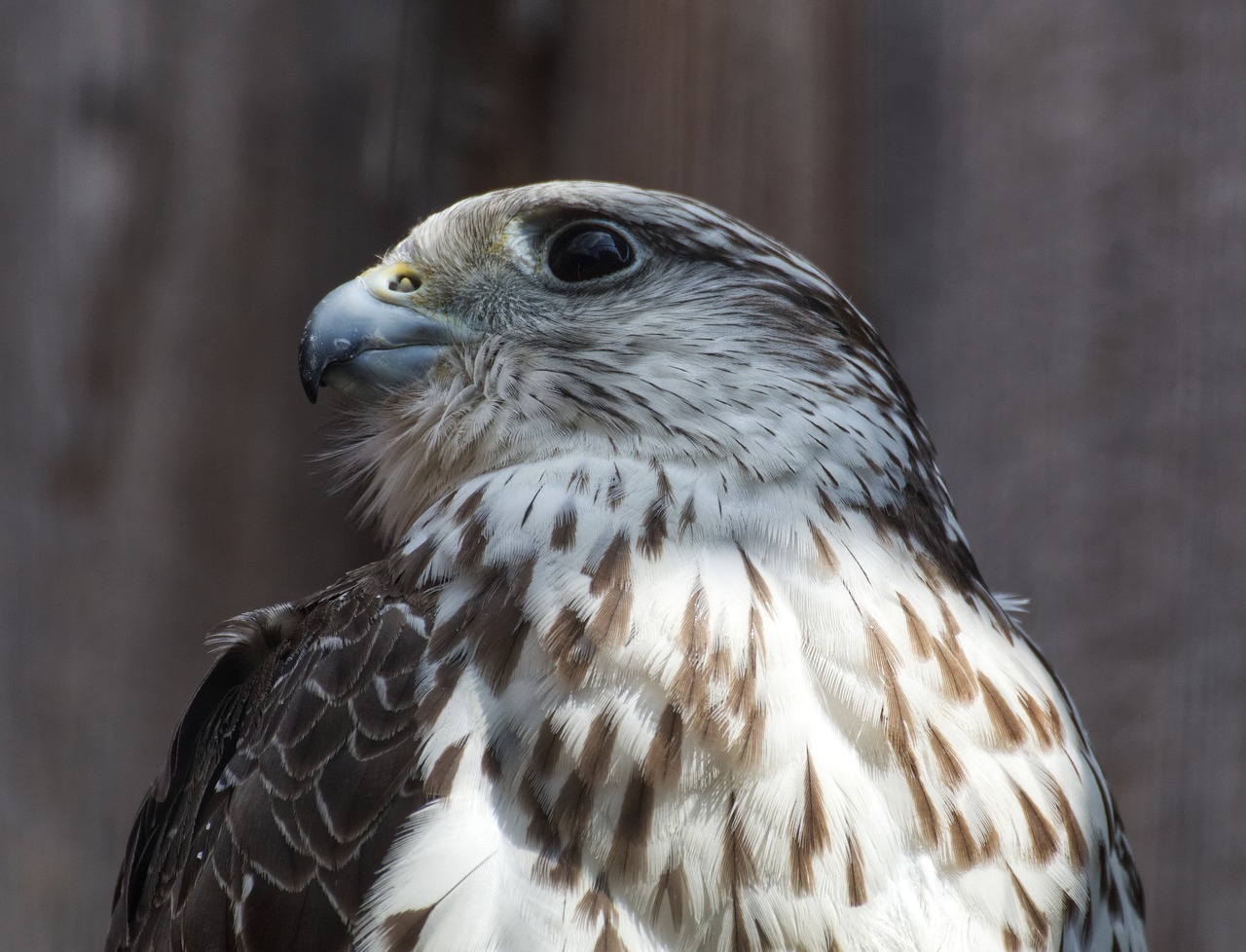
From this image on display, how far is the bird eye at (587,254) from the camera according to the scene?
2.40m

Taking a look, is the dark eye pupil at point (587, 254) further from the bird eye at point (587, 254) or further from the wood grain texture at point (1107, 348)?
the wood grain texture at point (1107, 348)

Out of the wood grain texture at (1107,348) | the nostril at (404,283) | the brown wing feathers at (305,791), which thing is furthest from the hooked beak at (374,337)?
the wood grain texture at (1107,348)

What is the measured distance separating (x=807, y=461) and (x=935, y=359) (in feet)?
3.23

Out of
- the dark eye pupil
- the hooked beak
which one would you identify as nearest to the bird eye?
the dark eye pupil

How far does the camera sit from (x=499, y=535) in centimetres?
198

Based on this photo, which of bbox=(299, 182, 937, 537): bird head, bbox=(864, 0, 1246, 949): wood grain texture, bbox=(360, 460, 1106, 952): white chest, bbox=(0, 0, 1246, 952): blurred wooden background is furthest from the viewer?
bbox=(0, 0, 1246, 952): blurred wooden background

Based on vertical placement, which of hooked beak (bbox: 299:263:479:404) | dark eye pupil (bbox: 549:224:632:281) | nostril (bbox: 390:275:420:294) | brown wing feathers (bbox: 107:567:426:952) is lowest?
brown wing feathers (bbox: 107:567:426:952)

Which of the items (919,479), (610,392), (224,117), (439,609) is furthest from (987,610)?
(224,117)

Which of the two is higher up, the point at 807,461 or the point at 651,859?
the point at 807,461

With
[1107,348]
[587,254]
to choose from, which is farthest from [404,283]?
[1107,348]

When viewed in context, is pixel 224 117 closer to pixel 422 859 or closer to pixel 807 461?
pixel 807 461

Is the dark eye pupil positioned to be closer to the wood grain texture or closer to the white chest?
the white chest

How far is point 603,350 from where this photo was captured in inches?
90.7

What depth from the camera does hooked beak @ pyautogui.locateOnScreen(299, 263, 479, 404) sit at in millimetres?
2258
